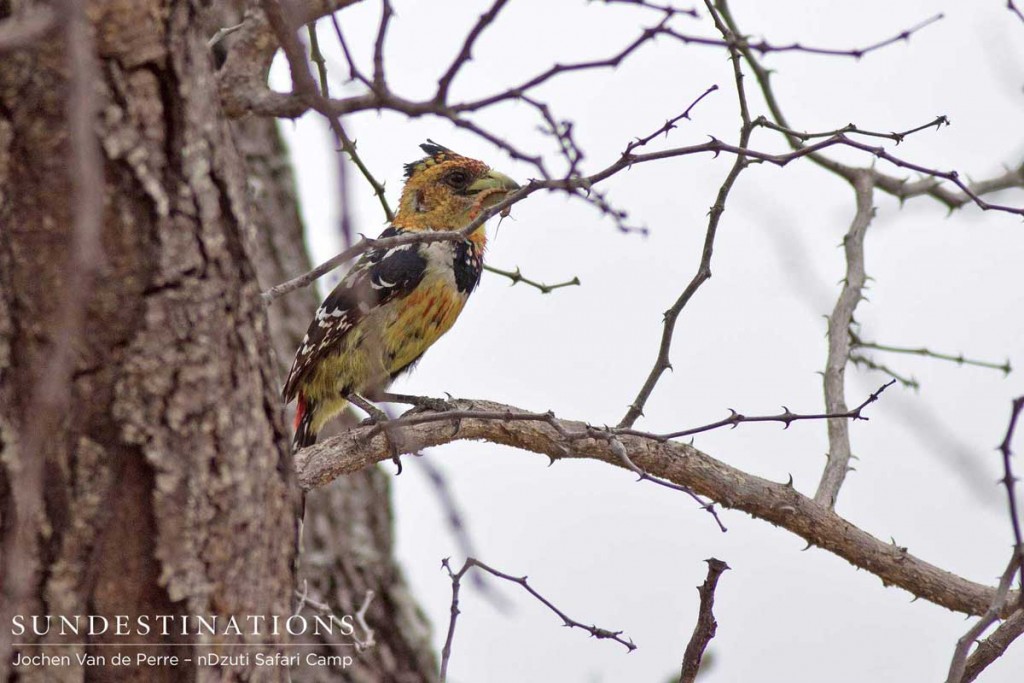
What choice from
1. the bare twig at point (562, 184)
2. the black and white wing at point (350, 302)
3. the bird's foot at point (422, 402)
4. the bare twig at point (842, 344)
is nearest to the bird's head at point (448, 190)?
the black and white wing at point (350, 302)

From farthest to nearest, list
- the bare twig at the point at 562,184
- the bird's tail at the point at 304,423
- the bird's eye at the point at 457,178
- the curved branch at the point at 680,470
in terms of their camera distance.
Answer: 1. the bird's eye at the point at 457,178
2. the bird's tail at the point at 304,423
3. the curved branch at the point at 680,470
4. the bare twig at the point at 562,184

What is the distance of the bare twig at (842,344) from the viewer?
137 inches

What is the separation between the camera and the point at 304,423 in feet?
15.0

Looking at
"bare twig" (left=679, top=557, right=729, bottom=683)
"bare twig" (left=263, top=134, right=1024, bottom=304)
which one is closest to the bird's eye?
"bare twig" (left=263, top=134, right=1024, bottom=304)

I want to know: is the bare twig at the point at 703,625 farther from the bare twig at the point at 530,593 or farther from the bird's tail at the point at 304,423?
the bird's tail at the point at 304,423

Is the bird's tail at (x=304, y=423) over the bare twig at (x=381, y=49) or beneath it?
over

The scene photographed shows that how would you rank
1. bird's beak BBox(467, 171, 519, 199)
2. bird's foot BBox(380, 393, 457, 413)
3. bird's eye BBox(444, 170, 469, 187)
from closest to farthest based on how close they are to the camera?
bird's foot BBox(380, 393, 457, 413)
bird's beak BBox(467, 171, 519, 199)
bird's eye BBox(444, 170, 469, 187)

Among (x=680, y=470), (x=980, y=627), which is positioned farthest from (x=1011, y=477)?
(x=680, y=470)

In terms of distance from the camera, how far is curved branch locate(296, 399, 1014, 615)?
3.28 metres

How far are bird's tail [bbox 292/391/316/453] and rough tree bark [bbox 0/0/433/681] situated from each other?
282 cm

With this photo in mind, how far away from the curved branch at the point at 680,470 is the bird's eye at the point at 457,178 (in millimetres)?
1679

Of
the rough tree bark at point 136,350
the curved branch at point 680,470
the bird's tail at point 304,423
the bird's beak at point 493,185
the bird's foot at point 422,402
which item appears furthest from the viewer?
the bird's beak at point 493,185

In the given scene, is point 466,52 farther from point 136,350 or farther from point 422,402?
point 422,402

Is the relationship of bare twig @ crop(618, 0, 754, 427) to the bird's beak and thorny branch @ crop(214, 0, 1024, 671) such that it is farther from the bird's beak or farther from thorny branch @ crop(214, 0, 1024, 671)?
the bird's beak
